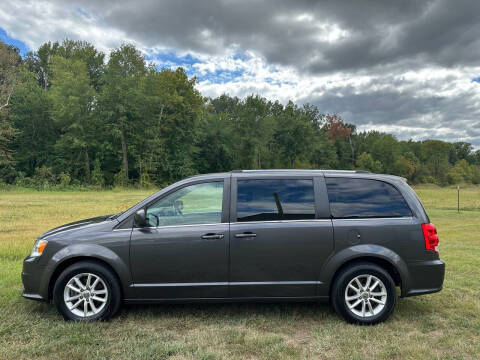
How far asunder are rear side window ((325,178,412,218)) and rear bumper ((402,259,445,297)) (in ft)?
2.00

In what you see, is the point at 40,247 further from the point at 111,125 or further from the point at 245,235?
the point at 111,125

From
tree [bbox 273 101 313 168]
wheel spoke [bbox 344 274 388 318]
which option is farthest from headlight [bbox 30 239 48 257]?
tree [bbox 273 101 313 168]

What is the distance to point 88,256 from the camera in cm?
409

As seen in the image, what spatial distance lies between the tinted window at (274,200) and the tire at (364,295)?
2.70 feet

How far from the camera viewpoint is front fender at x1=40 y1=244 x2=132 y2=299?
13.4 feet

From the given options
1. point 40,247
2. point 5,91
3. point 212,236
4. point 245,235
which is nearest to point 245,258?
point 245,235

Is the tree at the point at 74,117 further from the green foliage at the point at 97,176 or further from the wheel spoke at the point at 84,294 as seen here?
the wheel spoke at the point at 84,294

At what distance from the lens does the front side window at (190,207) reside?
420 centimetres

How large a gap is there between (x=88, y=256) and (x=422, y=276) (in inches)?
154

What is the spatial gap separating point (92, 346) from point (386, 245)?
336 cm

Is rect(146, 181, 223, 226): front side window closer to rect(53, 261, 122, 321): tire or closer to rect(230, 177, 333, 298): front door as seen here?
rect(230, 177, 333, 298): front door

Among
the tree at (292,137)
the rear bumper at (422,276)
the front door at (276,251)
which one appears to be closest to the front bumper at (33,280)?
the front door at (276,251)

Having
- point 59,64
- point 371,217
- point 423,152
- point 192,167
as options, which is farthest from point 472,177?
point 371,217

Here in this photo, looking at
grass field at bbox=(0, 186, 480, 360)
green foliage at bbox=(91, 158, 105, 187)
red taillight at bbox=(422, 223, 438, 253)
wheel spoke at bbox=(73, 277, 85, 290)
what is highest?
green foliage at bbox=(91, 158, 105, 187)
